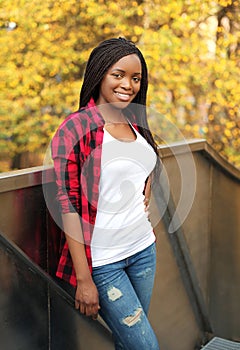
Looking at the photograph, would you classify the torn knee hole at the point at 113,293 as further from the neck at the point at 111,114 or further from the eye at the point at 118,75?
the eye at the point at 118,75

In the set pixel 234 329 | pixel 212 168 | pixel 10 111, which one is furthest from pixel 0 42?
pixel 234 329

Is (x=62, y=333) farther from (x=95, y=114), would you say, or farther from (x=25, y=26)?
(x=25, y=26)

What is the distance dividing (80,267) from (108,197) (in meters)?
0.25

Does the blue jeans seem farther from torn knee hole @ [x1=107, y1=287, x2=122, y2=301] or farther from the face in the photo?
the face

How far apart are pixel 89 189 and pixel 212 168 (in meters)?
1.74

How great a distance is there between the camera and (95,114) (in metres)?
1.89

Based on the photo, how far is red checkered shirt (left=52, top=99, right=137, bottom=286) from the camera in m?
1.76

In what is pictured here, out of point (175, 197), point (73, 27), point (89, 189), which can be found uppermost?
point (73, 27)

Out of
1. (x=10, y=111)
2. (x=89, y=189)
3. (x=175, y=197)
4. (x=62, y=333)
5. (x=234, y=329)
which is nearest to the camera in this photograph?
(x=89, y=189)

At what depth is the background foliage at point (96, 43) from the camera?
5.44m

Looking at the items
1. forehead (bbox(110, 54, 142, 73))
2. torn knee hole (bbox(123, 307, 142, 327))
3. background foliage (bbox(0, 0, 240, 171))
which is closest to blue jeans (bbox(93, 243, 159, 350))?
torn knee hole (bbox(123, 307, 142, 327))

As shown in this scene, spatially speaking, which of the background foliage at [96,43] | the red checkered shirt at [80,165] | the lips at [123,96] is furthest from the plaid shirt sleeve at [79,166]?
the background foliage at [96,43]

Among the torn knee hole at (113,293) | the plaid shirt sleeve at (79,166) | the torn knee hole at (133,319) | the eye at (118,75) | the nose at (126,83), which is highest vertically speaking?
the eye at (118,75)

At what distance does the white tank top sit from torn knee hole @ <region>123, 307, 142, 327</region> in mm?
192
